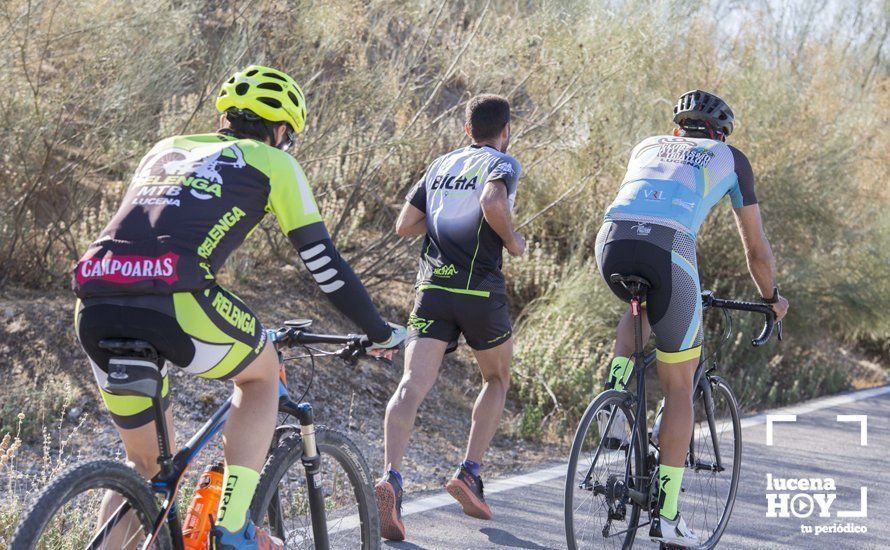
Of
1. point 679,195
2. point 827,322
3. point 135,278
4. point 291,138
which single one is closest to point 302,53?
point 679,195

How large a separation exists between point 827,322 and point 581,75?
528 cm

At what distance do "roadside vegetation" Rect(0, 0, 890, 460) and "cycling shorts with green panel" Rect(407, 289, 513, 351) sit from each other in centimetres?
238

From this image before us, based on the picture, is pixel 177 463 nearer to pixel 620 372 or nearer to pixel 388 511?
pixel 388 511

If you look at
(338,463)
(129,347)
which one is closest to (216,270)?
(129,347)

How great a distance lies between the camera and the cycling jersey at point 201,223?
3.22 metres

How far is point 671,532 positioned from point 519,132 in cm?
496

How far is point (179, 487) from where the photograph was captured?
3738 millimetres

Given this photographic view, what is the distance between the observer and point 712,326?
11414 mm

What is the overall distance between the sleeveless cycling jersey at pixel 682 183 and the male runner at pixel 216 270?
1758 mm

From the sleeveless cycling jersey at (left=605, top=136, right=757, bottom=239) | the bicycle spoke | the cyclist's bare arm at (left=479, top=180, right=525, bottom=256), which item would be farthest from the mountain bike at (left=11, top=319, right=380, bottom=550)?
the bicycle spoke

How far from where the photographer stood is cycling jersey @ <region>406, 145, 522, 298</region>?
5328 millimetres

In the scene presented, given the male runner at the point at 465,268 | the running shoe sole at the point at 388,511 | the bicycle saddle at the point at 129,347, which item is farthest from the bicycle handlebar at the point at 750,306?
the bicycle saddle at the point at 129,347

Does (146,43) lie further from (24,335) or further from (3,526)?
(3,526)

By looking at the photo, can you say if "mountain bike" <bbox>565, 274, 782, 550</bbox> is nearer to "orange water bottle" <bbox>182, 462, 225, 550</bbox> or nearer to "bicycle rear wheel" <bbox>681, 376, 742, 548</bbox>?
"bicycle rear wheel" <bbox>681, 376, 742, 548</bbox>
